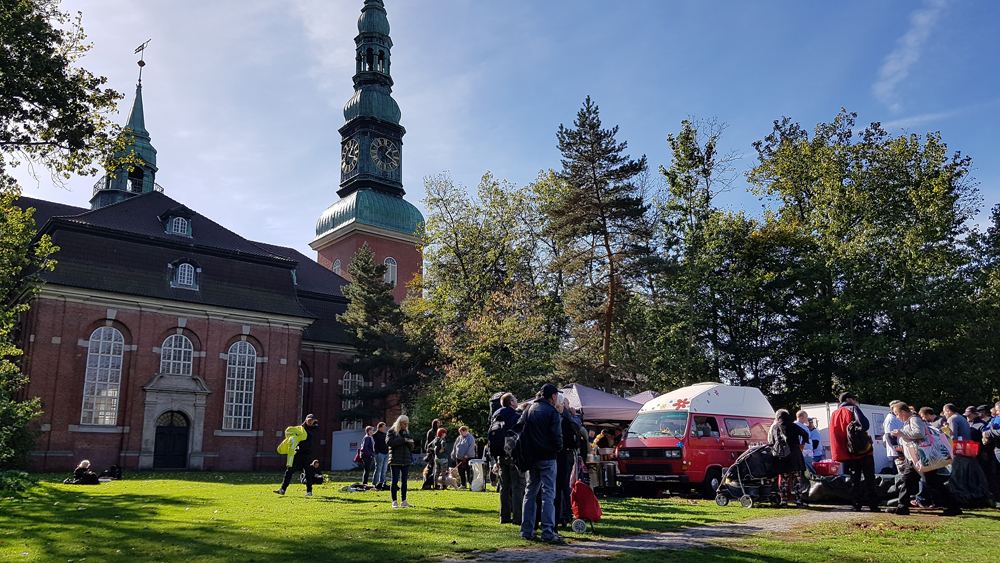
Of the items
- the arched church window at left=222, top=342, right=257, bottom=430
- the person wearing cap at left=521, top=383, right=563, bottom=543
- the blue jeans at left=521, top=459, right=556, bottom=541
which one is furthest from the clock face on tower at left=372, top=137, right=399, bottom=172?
the blue jeans at left=521, top=459, right=556, bottom=541

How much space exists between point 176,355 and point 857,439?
3242 cm

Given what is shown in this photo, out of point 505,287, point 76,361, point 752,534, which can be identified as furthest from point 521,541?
point 76,361

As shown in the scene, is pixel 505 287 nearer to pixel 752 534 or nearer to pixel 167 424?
pixel 167 424

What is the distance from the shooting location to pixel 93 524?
9.72 meters

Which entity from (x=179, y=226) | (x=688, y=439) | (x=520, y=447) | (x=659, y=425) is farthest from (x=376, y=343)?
(x=520, y=447)

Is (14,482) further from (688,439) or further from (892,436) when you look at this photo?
(892,436)

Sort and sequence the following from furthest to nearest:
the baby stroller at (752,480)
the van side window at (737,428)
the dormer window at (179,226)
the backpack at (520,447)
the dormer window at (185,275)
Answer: the dormer window at (179,226), the dormer window at (185,275), the van side window at (737,428), the baby stroller at (752,480), the backpack at (520,447)

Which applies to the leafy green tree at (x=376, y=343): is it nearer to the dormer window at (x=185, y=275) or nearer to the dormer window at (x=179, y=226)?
the dormer window at (x=185, y=275)

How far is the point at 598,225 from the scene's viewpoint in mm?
30469

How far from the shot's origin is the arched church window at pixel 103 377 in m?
33.0

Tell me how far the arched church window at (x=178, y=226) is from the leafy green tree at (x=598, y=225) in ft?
65.0

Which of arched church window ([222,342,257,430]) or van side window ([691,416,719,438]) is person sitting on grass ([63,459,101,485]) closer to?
van side window ([691,416,719,438])

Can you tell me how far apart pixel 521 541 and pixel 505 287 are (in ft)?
94.9

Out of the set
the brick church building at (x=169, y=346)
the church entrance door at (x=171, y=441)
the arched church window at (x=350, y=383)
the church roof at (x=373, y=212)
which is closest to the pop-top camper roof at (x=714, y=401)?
the brick church building at (x=169, y=346)
